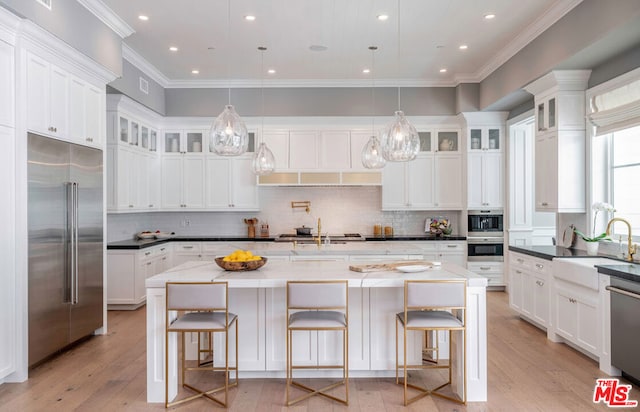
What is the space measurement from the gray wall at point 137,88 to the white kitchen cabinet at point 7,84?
185 centimetres

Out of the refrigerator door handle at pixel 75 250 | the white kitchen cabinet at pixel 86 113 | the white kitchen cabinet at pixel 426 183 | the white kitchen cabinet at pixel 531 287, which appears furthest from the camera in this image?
the white kitchen cabinet at pixel 426 183

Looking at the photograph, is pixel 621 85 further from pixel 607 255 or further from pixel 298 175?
pixel 298 175

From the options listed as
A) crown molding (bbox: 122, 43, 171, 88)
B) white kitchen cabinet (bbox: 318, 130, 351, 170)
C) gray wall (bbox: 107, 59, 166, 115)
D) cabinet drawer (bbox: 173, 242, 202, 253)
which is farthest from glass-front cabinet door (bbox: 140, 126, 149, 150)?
→ white kitchen cabinet (bbox: 318, 130, 351, 170)

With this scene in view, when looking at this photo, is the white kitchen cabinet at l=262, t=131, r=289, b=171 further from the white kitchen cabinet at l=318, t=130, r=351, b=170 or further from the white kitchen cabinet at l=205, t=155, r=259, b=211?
the white kitchen cabinet at l=318, t=130, r=351, b=170

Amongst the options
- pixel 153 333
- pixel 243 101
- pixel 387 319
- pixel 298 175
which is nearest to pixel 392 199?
pixel 298 175

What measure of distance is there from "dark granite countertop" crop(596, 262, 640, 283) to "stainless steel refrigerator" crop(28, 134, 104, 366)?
4640mm

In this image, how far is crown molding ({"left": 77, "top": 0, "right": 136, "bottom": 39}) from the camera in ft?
14.0

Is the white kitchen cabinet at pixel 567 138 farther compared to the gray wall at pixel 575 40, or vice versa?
the white kitchen cabinet at pixel 567 138

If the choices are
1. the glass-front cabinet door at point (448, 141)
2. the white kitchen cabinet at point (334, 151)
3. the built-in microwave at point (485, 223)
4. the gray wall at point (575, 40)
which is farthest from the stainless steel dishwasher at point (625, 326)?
the white kitchen cabinet at point (334, 151)

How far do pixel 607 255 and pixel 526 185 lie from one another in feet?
9.23

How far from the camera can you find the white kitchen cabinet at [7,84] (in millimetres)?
3283

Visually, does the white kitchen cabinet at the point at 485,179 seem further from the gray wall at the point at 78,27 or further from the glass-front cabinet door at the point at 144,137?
the gray wall at the point at 78,27

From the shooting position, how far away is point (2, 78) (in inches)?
130

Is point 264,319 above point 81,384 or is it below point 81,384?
above
